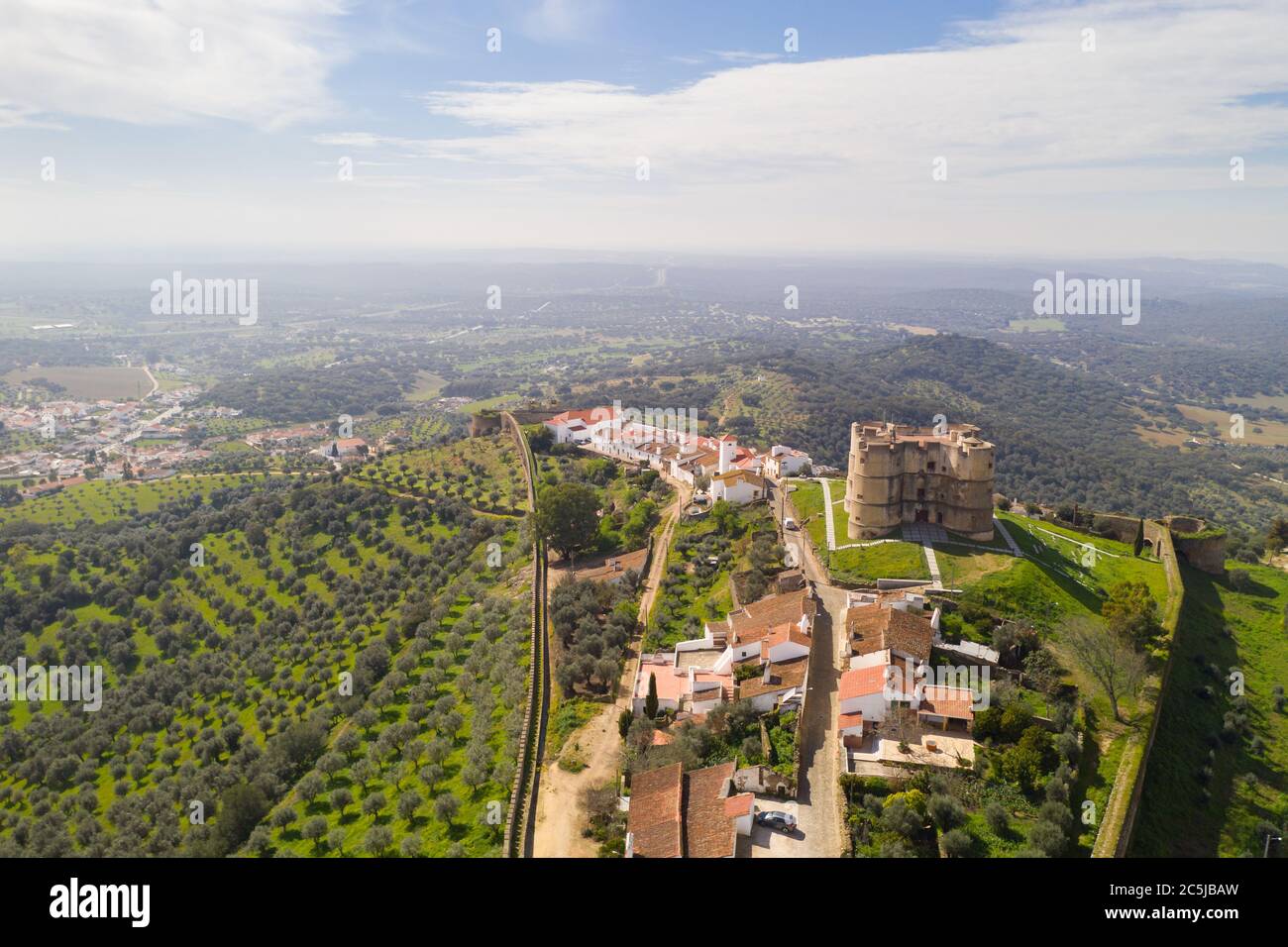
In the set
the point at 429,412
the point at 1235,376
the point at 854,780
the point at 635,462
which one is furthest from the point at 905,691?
the point at 1235,376

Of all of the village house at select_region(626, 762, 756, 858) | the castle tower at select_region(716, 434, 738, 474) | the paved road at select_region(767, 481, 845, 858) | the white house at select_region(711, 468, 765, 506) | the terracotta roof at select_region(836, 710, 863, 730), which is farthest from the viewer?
the castle tower at select_region(716, 434, 738, 474)

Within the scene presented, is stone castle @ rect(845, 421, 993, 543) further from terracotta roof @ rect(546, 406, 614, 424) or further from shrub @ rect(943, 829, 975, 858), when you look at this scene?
terracotta roof @ rect(546, 406, 614, 424)

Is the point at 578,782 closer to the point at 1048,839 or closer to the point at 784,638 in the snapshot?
the point at 784,638

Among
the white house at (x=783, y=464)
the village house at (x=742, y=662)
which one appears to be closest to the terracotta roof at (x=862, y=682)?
the village house at (x=742, y=662)

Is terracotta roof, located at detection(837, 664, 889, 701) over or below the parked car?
over
